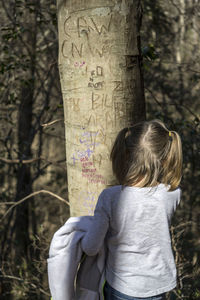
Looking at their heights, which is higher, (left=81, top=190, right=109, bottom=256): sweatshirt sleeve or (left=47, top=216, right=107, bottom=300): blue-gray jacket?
(left=81, top=190, right=109, bottom=256): sweatshirt sleeve

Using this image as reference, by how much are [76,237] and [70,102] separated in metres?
0.65

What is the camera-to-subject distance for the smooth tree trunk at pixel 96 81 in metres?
1.57

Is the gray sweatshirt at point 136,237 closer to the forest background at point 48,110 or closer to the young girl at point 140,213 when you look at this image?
the young girl at point 140,213

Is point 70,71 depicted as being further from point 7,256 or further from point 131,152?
point 7,256

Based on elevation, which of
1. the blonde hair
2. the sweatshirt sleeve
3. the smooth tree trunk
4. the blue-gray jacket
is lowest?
the blue-gray jacket

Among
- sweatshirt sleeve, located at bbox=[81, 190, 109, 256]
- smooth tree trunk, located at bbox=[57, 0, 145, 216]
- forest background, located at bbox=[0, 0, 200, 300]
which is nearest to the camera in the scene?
sweatshirt sleeve, located at bbox=[81, 190, 109, 256]

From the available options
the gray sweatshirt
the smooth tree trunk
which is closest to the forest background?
the smooth tree trunk

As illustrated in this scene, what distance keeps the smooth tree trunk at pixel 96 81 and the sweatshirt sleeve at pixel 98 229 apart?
243 millimetres

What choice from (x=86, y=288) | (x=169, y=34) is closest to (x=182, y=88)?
(x=169, y=34)

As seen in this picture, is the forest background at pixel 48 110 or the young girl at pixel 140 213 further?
the forest background at pixel 48 110

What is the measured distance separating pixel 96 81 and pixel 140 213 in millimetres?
641

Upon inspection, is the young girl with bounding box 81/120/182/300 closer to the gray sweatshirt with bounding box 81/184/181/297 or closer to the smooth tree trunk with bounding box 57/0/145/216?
the gray sweatshirt with bounding box 81/184/181/297

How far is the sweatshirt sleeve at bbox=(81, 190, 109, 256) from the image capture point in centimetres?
142

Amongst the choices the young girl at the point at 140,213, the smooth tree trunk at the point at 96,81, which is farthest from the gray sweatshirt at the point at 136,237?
the smooth tree trunk at the point at 96,81
